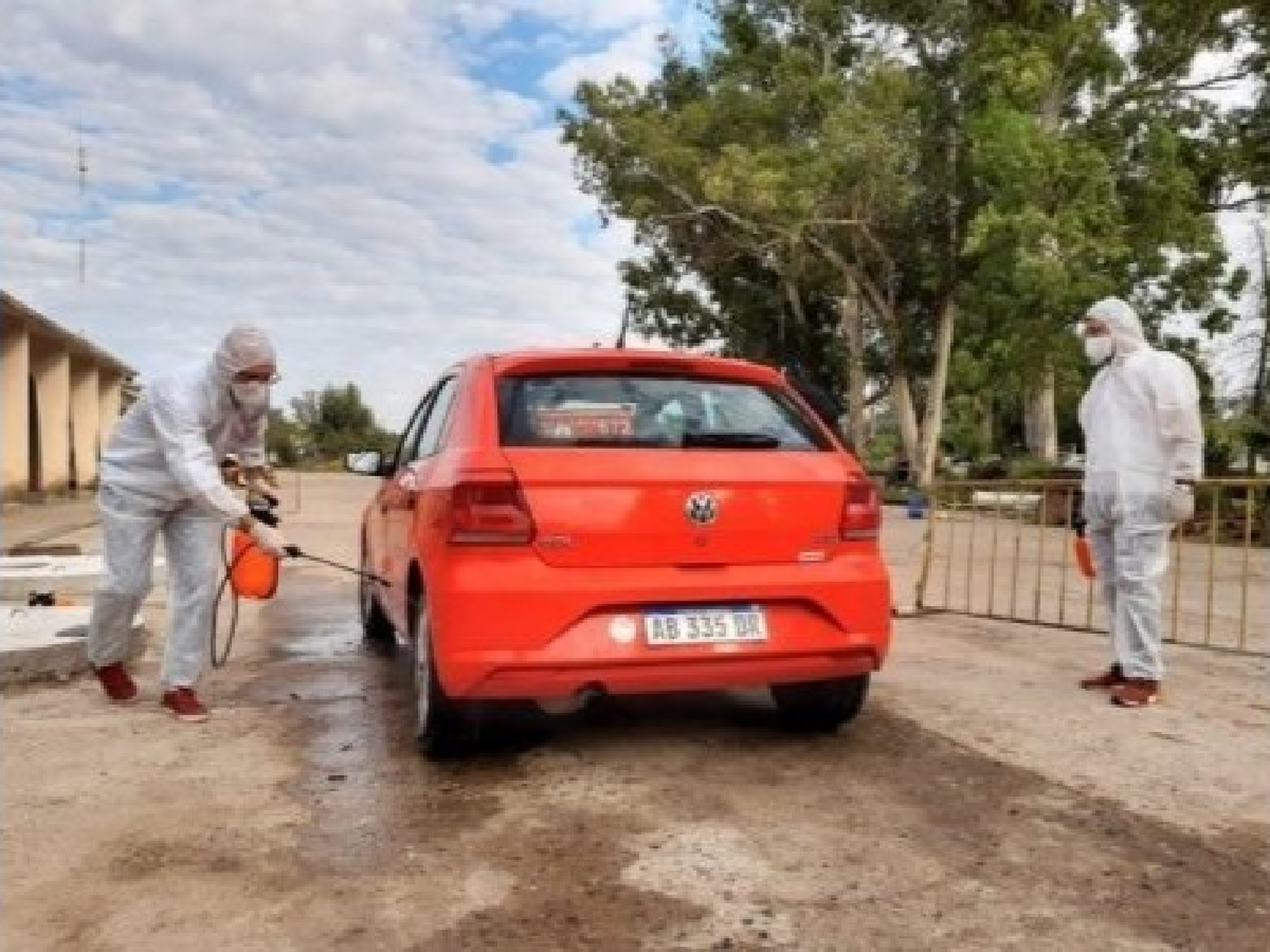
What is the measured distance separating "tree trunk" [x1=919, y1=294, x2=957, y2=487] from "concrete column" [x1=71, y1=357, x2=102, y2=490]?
20.1 metres

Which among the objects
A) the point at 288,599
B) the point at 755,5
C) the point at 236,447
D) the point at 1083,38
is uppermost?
the point at 755,5

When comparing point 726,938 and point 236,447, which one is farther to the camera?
point 236,447

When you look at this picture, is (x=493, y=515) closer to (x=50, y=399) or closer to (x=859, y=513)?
(x=859, y=513)

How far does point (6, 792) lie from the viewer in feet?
14.2

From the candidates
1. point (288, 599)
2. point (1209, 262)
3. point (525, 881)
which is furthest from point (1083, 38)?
point (525, 881)

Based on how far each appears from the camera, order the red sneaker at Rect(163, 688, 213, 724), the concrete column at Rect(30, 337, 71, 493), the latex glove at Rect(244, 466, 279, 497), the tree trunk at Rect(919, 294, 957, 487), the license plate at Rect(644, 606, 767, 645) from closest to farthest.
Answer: the license plate at Rect(644, 606, 767, 645)
the red sneaker at Rect(163, 688, 213, 724)
the latex glove at Rect(244, 466, 279, 497)
the concrete column at Rect(30, 337, 71, 493)
the tree trunk at Rect(919, 294, 957, 487)

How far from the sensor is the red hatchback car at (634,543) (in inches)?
163

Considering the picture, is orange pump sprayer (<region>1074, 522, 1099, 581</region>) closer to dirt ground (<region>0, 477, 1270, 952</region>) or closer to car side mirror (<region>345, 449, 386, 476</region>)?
dirt ground (<region>0, 477, 1270, 952</region>)

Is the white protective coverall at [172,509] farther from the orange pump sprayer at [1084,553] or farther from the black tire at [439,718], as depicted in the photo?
the orange pump sprayer at [1084,553]

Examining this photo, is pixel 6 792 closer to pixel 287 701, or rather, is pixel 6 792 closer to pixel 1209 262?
pixel 287 701

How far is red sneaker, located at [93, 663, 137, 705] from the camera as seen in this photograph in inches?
228

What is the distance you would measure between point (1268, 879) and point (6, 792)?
4228 millimetres

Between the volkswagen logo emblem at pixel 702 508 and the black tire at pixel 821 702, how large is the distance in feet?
2.92

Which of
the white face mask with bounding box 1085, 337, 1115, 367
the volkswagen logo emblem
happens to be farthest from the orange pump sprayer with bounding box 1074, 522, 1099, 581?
the volkswagen logo emblem
